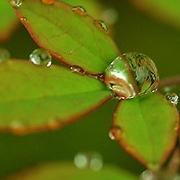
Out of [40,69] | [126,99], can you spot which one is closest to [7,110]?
[40,69]

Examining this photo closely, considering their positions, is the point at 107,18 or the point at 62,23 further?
the point at 107,18

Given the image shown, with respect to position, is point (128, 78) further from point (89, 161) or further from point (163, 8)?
point (163, 8)

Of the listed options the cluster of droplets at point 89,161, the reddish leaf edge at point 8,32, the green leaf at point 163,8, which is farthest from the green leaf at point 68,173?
the green leaf at point 163,8

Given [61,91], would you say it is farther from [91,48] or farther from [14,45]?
[14,45]

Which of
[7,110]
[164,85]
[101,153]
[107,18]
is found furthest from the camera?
[107,18]

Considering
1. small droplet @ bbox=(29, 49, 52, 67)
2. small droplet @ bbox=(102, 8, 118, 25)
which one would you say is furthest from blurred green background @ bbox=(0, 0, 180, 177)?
small droplet @ bbox=(29, 49, 52, 67)

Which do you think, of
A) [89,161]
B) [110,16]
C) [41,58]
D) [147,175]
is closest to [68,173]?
[89,161]
